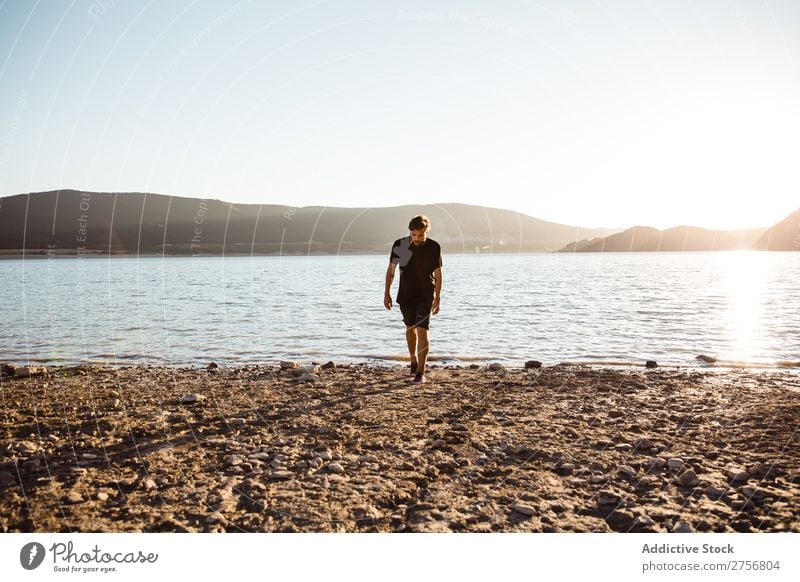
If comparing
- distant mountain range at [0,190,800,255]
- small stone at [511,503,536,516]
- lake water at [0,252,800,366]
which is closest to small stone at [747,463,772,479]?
small stone at [511,503,536,516]

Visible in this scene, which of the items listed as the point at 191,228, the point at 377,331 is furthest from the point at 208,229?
the point at 377,331

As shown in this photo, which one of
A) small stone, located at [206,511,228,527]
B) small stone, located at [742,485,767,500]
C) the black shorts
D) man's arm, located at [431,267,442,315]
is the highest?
man's arm, located at [431,267,442,315]

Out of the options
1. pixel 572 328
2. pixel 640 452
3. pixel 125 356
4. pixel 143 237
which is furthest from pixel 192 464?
pixel 143 237

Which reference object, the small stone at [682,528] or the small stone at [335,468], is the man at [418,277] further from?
the small stone at [682,528]

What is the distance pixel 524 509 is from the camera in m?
4.42

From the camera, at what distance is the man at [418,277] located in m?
9.08

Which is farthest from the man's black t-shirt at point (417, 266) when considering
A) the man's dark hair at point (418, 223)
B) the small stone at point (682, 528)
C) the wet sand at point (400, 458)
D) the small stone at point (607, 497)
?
the small stone at point (682, 528)

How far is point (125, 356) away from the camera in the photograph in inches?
554

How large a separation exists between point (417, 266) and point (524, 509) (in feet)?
17.5

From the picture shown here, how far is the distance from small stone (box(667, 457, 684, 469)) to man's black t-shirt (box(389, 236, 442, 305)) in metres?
4.84

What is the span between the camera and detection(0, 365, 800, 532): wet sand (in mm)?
4309

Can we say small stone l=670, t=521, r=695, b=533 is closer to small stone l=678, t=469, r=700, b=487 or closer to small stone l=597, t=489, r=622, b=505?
small stone l=597, t=489, r=622, b=505

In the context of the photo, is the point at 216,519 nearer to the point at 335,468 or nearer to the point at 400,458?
the point at 335,468

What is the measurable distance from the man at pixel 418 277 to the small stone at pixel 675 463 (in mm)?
4655
